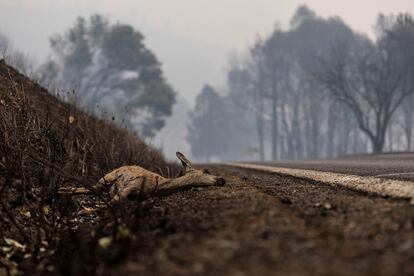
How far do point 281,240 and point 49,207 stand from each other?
3225mm

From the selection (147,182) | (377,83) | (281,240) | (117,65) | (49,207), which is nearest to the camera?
(281,240)

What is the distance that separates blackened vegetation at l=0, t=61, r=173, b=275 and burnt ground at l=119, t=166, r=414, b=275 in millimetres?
282

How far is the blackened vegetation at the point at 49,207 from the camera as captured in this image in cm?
291

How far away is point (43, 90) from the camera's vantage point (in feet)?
31.6

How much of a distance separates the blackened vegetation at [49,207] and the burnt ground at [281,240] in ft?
0.93

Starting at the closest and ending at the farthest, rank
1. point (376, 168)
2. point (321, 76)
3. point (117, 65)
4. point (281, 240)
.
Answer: point (281, 240), point (376, 168), point (321, 76), point (117, 65)

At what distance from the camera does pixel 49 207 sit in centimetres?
500

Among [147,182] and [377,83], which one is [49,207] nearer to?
[147,182]

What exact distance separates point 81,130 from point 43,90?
264 centimetres

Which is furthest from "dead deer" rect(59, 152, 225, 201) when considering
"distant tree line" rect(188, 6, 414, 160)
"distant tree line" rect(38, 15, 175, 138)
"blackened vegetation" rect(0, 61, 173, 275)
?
"distant tree line" rect(38, 15, 175, 138)

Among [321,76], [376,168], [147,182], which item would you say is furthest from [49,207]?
[321,76]

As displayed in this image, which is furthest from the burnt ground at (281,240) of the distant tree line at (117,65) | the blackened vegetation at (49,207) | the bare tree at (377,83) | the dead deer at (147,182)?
the distant tree line at (117,65)

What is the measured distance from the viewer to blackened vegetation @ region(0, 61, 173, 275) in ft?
9.56

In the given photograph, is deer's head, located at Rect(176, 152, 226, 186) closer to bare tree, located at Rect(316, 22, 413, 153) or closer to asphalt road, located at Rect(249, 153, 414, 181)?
asphalt road, located at Rect(249, 153, 414, 181)
